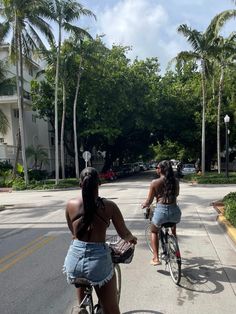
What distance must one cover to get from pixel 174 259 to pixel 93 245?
10.5 ft

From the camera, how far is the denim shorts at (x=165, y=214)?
Result: 6945 mm

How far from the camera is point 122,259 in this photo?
4133 millimetres

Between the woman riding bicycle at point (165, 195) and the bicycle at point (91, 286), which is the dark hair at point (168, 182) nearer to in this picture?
the woman riding bicycle at point (165, 195)

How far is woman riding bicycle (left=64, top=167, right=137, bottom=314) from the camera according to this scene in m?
3.68

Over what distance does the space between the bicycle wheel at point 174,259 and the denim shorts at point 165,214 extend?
0.27 metres

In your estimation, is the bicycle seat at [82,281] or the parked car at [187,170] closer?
the bicycle seat at [82,281]

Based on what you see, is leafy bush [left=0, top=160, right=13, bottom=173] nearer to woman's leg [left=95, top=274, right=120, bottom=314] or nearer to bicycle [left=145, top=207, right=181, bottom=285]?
bicycle [left=145, top=207, right=181, bottom=285]

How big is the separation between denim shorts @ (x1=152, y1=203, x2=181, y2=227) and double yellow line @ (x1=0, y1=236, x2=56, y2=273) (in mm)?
2819

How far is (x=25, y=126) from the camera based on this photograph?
48.3 m

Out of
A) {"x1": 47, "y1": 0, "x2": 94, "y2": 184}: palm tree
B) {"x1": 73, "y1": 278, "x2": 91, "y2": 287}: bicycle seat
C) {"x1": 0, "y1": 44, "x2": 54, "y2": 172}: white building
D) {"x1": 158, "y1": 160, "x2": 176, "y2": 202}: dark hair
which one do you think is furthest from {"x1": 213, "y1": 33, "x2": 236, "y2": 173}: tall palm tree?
{"x1": 73, "y1": 278, "x2": 91, "y2": 287}: bicycle seat

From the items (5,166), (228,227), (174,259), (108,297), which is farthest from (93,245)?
(5,166)

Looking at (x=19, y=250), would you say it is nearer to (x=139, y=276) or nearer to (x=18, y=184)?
(x=139, y=276)

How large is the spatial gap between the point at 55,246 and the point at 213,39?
1105 inches

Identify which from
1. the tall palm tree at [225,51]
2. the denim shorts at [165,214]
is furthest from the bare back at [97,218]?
the tall palm tree at [225,51]
